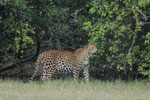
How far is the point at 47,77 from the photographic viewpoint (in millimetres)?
16250

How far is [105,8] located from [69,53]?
2882 millimetres

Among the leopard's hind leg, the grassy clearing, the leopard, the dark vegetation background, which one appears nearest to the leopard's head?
the leopard

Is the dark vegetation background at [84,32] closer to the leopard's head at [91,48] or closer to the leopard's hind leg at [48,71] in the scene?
the leopard's head at [91,48]

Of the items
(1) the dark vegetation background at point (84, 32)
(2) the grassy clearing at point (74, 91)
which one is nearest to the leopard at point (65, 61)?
(1) the dark vegetation background at point (84, 32)

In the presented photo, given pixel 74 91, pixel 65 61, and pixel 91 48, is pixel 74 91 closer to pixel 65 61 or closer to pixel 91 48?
pixel 65 61

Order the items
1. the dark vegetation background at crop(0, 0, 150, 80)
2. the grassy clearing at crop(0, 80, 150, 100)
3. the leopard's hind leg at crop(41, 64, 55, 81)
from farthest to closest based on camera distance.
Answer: the leopard's hind leg at crop(41, 64, 55, 81) → the dark vegetation background at crop(0, 0, 150, 80) → the grassy clearing at crop(0, 80, 150, 100)

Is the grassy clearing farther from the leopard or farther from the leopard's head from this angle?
the leopard's head

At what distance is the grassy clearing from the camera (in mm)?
11133

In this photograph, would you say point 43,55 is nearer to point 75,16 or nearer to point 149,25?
point 75,16

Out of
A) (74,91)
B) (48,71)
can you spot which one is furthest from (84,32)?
(74,91)

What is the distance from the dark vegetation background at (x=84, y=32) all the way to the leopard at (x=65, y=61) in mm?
432

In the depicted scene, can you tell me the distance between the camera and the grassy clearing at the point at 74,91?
11.1 m

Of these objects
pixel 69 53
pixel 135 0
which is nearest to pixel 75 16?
pixel 69 53

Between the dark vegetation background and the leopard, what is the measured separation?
0.43 metres
